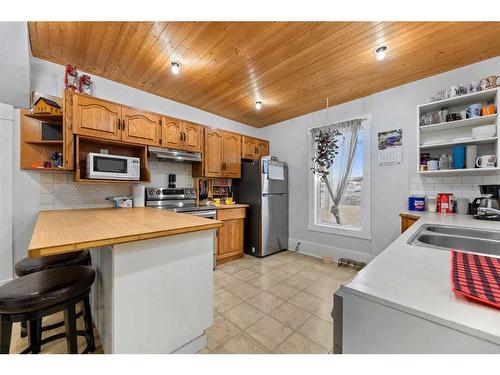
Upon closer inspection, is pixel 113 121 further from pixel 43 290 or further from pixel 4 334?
pixel 4 334

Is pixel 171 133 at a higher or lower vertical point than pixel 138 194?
higher

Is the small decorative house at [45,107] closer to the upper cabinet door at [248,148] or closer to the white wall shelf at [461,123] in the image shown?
the upper cabinet door at [248,148]

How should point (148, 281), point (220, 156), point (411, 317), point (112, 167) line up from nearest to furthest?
point (411, 317) → point (148, 281) → point (112, 167) → point (220, 156)

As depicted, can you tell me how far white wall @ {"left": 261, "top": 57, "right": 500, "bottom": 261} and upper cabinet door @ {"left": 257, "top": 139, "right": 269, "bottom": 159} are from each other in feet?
2.53

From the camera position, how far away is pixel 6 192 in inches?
81.9

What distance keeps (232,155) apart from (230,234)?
53.5 inches

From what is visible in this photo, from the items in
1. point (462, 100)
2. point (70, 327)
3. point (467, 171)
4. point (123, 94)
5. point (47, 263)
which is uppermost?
point (123, 94)

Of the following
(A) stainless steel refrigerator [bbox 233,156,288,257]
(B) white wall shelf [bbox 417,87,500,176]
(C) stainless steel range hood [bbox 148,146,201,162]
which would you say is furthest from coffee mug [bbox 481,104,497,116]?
(C) stainless steel range hood [bbox 148,146,201,162]

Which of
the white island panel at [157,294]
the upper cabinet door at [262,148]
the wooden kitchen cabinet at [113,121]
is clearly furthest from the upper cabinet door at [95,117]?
the upper cabinet door at [262,148]

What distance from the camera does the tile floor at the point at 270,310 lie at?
1.55m

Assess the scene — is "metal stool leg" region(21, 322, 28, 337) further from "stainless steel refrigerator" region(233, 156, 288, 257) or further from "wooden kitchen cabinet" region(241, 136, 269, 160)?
"wooden kitchen cabinet" region(241, 136, 269, 160)

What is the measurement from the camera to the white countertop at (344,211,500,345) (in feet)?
1.51

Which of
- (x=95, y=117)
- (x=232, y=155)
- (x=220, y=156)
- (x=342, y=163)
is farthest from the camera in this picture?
(x=232, y=155)

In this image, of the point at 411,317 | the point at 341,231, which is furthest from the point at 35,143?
the point at 341,231
